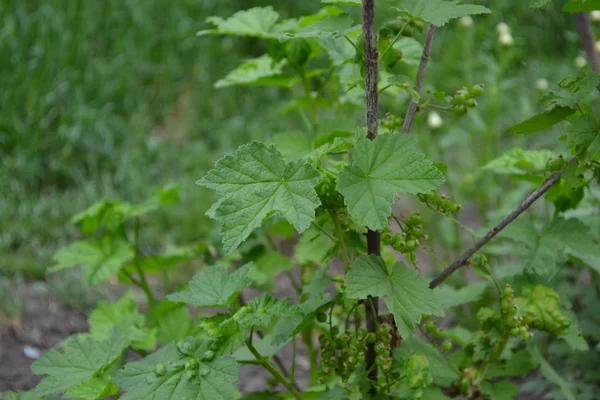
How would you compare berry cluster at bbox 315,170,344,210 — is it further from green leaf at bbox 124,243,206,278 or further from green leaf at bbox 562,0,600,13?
green leaf at bbox 124,243,206,278

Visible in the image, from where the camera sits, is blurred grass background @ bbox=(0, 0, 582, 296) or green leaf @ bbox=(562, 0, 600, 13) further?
blurred grass background @ bbox=(0, 0, 582, 296)

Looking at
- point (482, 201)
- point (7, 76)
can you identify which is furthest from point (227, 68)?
point (482, 201)

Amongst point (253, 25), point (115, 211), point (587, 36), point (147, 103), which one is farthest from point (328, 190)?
point (147, 103)

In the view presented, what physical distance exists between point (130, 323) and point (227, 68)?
345 centimetres

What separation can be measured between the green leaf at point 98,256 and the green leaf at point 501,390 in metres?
1.01

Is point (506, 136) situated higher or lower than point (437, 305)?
lower

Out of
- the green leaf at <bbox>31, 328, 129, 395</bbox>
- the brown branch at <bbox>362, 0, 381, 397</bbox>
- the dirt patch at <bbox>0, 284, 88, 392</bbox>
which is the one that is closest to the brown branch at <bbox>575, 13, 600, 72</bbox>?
the brown branch at <bbox>362, 0, 381, 397</bbox>

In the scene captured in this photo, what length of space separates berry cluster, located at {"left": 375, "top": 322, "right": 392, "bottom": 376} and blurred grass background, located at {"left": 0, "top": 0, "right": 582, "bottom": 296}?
5.76 feet

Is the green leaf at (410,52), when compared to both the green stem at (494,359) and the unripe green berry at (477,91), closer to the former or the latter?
the unripe green berry at (477,91)

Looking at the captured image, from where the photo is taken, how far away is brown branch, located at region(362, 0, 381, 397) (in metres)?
1.23

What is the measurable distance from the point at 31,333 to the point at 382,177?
198 cm

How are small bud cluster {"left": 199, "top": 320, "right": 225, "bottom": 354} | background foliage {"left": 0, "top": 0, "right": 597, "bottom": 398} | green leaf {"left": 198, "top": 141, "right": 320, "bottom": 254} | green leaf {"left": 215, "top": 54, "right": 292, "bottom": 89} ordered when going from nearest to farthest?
green leaf {"left": 198, "top": 141, "right": 320, "bottom": 254} < small bud cluster {"left": 199, "top": 320, "right": 225, "bottom": 354} < green leaf {"left": 215, "top": 54, "right": 292, "bottom": 89} < background foliage {"left": 0, "top": 0, "right": 597, "bottom": 398}

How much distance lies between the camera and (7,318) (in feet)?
8.80

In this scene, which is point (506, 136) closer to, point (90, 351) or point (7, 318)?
point (7, 318)
